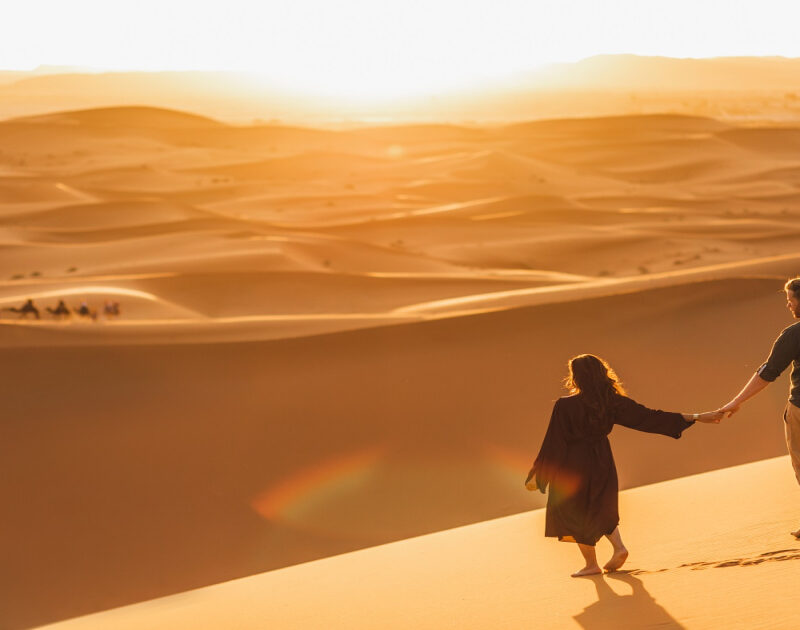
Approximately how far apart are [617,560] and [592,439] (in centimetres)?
64

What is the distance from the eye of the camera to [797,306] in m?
5.14

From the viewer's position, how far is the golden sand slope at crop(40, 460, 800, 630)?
486 centimetres

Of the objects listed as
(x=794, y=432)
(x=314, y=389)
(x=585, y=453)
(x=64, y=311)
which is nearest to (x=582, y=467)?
(x=585, y=453)

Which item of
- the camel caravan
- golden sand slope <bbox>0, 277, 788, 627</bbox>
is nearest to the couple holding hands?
golden sand slope <bbox>0, 277, 788, 627</bbox>

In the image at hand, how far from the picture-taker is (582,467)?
17.9 ft

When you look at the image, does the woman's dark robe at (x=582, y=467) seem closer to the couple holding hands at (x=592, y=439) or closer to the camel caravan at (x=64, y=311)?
the couple holding hands at (x=592, y=439)

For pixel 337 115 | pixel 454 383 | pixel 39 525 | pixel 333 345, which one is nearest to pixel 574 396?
pixel 39 525

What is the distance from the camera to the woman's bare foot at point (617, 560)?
18.2 feet

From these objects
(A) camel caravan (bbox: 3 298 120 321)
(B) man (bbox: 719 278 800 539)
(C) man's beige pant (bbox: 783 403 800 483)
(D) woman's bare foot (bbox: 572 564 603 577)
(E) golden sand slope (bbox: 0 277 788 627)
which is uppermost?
(A) camel caravan (bbox: 3 298 120 321)

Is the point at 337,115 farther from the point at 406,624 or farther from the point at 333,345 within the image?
the point at 406,624

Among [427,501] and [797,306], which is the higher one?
[427,501]

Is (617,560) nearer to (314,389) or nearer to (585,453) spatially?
(585,453)

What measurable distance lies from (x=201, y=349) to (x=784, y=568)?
9.99m

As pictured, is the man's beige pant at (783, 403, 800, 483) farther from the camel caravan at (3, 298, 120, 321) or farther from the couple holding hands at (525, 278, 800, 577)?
the camel caravan at (3, 298, 120, 321)
